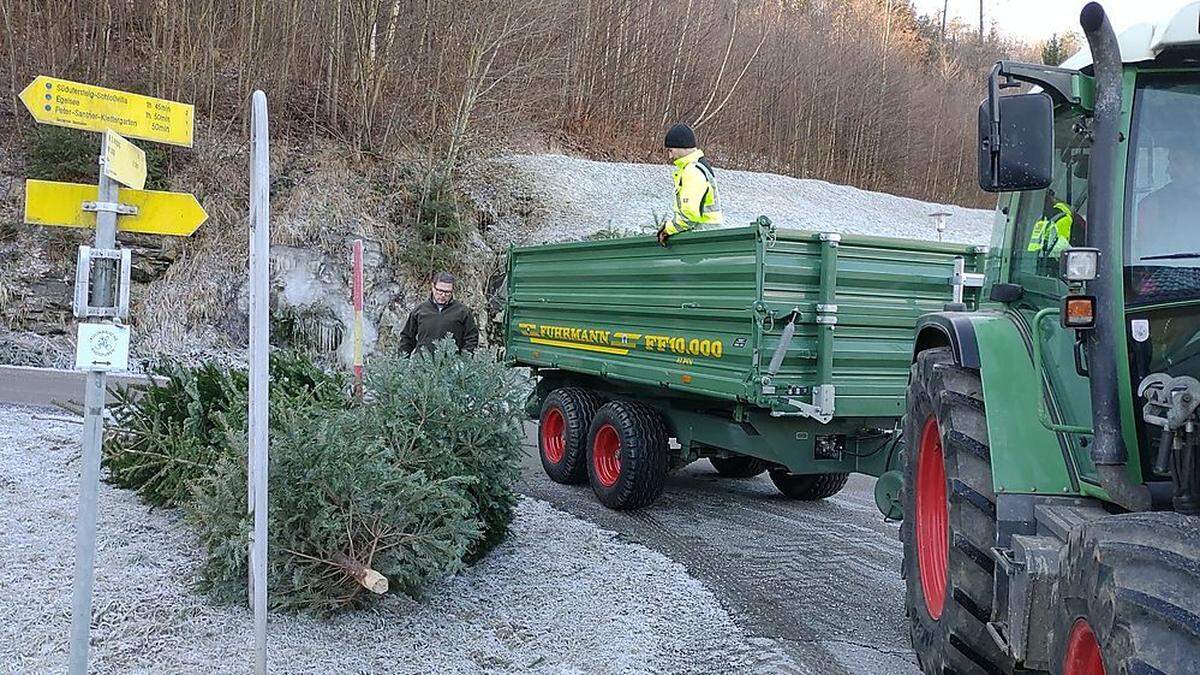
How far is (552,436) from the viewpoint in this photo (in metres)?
8.37

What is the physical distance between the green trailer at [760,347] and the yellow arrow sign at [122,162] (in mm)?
3210

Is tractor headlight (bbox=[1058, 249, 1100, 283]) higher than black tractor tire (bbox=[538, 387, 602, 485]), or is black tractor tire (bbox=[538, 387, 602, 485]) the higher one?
tractor headlight (bbox=[1058, 249, 1100, 283])

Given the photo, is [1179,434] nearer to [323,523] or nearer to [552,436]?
[323,523]

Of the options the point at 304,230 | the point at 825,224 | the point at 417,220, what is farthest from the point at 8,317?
the point at 825,224

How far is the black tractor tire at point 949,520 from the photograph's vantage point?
128 inches

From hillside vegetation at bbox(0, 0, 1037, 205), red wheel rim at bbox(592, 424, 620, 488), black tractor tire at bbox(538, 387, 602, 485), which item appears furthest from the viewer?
hillside vegetation at bbox(0, 0, 1037, 205)

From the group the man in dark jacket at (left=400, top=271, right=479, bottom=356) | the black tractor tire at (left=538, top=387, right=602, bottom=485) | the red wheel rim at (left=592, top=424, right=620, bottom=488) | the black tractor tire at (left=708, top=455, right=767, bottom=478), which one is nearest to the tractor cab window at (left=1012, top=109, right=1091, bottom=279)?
the red wheel rim at (left=592, top=424, right=620, bottom=488)

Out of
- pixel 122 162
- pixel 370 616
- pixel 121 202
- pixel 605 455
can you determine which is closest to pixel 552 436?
pixel 605 455

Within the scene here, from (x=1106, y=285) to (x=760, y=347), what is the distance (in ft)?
9.34

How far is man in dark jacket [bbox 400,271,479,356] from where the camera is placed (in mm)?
8117

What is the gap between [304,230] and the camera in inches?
661

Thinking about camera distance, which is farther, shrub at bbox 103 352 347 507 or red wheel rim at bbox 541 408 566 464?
red wheel rim at bbox 541 408 566 464

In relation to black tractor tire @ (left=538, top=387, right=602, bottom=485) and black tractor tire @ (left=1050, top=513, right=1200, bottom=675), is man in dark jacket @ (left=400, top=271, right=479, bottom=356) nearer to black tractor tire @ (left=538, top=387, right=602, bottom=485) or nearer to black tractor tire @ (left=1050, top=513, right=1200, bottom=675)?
black tractor tire @ (left=538, top=387, right=602, bottom=485)

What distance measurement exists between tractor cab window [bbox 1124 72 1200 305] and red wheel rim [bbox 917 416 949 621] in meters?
1.14
